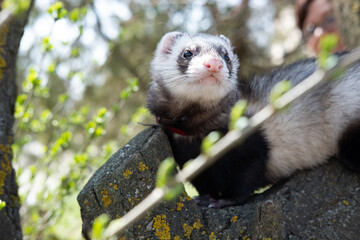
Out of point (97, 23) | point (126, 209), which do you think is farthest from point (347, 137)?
point (97, 23)

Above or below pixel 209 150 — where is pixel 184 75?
below

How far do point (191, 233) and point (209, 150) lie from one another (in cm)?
119

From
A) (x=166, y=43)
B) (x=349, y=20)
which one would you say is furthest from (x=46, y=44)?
Answer: (x=349, y=20)

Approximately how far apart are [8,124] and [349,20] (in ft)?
11.8

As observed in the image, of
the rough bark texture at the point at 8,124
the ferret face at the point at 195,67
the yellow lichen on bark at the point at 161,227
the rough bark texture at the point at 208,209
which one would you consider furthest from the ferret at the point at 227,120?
the rough bark texture at the point at 8,124

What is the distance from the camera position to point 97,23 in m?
4.91

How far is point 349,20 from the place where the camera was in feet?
14.1

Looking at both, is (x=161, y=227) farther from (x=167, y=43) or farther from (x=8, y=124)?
(x=167, y=43)

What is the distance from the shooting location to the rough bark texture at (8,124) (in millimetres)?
2732

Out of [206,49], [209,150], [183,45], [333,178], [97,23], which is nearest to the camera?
[209,150]

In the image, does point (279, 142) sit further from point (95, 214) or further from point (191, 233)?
point (95, 214)

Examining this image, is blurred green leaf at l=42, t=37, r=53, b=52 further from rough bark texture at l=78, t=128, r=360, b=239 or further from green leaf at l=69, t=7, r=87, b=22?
rough bark texture at l=78, t=128, r=360, b=239

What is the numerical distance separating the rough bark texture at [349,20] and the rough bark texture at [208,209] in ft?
7.18

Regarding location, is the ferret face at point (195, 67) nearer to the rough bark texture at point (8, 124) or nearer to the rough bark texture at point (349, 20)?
the rough bark texture at point (8, 124)
